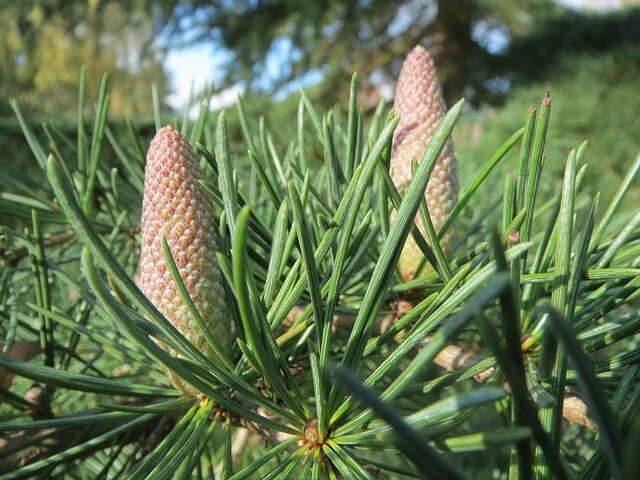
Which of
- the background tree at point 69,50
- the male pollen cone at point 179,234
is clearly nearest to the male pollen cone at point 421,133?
the male pollen cone at point 179,234

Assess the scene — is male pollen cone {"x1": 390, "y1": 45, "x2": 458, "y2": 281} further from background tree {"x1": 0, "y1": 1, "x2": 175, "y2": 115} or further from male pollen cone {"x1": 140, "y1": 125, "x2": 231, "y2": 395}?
background tree {"x1": 0, "y1": 1, "x2": 175, "y2": 115}

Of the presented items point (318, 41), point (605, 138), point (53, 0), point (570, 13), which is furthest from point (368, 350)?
point (570, 13)

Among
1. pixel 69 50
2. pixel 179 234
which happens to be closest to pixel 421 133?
pixel 179 234

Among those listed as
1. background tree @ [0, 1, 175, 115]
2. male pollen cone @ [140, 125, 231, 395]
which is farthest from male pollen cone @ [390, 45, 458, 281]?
background tree @ [0, 1, 175, 115]

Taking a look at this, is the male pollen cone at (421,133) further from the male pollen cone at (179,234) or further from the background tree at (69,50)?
the background tree at (69,50)

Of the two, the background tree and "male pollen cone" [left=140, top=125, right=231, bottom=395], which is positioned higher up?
the background tree

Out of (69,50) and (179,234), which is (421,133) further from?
(69,50)

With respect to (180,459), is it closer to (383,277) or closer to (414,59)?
(383,277)
